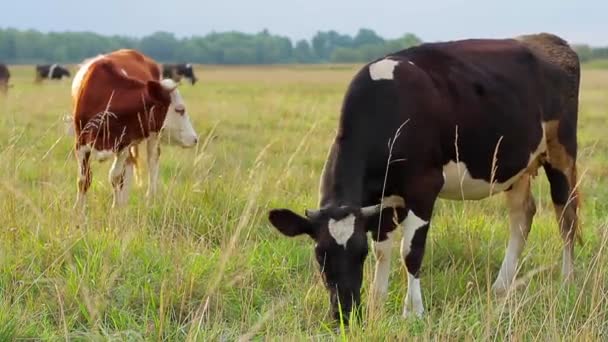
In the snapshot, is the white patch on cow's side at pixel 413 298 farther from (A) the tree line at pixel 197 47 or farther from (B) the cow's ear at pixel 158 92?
(A) the tree line at pixel 197 47

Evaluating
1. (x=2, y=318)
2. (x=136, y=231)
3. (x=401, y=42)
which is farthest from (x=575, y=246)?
(x=401, y=42)

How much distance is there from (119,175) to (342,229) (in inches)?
146

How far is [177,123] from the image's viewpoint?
28.0 feet

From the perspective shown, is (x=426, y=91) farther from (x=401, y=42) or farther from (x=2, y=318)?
(x=401, y=42)

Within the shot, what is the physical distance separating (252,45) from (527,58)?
12197 centimetres

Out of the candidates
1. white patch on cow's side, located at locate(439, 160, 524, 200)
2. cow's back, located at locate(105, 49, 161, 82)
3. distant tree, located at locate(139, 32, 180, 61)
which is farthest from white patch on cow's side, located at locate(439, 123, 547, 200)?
distant tree, located at locate(139, 32, 180, 61)

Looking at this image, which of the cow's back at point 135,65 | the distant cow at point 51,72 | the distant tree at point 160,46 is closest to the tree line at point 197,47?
the distant tree at point 160,46

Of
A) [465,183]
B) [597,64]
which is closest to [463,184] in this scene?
[465,183]

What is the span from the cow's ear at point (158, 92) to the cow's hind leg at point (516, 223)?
358 cm

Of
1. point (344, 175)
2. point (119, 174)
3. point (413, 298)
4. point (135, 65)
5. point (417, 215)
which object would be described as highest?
point (135, 65)

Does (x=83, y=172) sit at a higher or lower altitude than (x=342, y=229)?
lower

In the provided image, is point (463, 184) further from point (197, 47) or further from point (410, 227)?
point (197, 47)

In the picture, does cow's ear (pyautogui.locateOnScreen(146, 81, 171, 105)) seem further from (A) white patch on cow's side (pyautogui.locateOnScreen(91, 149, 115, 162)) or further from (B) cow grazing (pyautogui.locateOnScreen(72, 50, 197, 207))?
(A) white patch on cow's side (pyautogui.locateOnScreen(91, 149, 115, 162))

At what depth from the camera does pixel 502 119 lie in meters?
5.48
